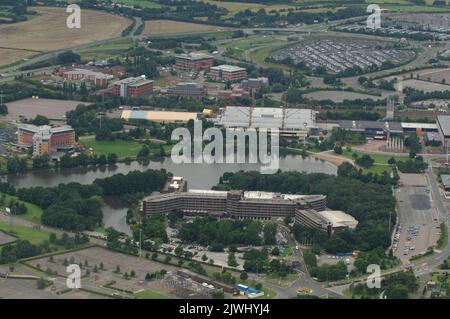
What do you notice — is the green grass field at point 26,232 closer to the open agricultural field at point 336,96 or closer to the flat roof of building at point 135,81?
the flat roof of building at point 135,81

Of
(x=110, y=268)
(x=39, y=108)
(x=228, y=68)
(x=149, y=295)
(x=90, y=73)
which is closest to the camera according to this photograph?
(x=149, y=295)

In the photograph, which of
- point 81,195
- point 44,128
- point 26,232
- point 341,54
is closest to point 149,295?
point 26,232

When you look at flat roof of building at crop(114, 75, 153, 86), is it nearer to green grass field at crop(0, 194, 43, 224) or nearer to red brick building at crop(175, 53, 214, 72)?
red brick building at crop(175, 53, 214, 72)

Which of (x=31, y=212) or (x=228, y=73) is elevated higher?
(x=228, y=73)

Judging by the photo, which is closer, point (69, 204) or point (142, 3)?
point (69, 204)

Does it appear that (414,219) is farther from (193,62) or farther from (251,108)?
(193,62)

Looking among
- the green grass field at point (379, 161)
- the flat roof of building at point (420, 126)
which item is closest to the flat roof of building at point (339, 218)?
the green grass field at point (379, 161)
